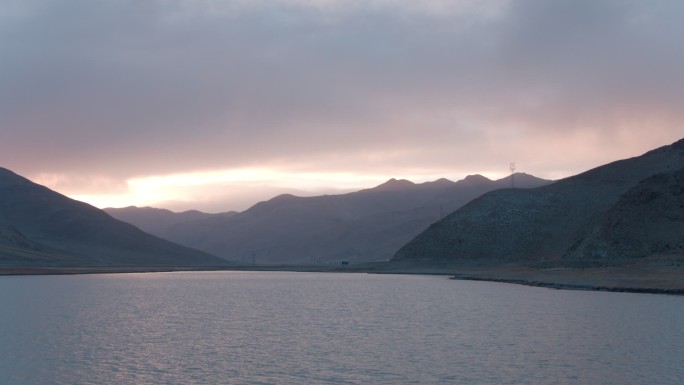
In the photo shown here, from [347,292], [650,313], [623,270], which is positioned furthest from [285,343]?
[623,270]

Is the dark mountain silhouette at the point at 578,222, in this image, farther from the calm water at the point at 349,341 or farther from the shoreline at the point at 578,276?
the calm water at the point at 349,341

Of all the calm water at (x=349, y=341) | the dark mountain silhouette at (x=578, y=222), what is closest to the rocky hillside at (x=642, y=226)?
the dark mountain silhouette at (x=578, y=222)

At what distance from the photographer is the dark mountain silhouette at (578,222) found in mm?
132875

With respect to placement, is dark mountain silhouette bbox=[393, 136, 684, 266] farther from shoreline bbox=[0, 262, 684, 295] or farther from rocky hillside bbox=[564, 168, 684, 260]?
shoreline bbox=[0, 262, 684, 295]

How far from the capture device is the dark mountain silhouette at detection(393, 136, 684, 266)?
133 meters

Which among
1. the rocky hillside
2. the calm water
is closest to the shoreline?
the rocky hillside

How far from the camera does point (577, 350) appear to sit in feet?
138

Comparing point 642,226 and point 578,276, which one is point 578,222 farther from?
point 578,276

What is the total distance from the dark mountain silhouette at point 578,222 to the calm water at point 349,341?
57.3 meters

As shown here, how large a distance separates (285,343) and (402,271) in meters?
122

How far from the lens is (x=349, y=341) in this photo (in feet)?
152

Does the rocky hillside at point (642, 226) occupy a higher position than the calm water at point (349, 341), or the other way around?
the rocky hillside at point (642, 226)

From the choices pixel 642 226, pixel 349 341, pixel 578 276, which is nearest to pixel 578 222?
pixel 642 226

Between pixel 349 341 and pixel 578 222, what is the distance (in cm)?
13521
